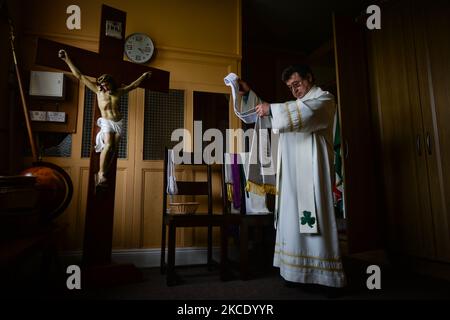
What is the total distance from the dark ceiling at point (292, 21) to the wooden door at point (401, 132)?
3.06 feet

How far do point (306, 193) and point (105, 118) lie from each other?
154cm

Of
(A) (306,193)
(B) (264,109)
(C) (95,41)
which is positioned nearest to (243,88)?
(B) (264,109)

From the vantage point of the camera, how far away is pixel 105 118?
2.32 meters

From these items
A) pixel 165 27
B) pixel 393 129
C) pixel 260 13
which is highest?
pixel 260 13

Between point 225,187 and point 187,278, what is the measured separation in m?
0.83

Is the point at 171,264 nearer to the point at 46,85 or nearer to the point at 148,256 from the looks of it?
the point at 148,256

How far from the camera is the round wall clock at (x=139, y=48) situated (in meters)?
3.07

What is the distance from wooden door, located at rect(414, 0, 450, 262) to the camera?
2.35m

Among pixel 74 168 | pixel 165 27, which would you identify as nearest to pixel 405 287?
pixel 74 168

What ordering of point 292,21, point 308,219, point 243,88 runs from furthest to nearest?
point 292,21
point 243,88
point 308,219

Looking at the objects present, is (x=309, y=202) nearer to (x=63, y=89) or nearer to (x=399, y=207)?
(x=399, y=207)

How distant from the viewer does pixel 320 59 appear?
15.0ft

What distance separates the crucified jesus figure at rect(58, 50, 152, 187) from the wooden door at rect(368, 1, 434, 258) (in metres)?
2.37

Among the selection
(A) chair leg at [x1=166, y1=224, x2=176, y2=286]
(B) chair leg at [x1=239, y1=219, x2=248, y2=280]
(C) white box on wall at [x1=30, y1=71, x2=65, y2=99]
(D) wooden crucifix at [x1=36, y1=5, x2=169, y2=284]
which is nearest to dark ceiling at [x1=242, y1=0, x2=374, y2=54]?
(D) wooden crucifix at [x1=36, y1=5, x2=169, y2=284]
